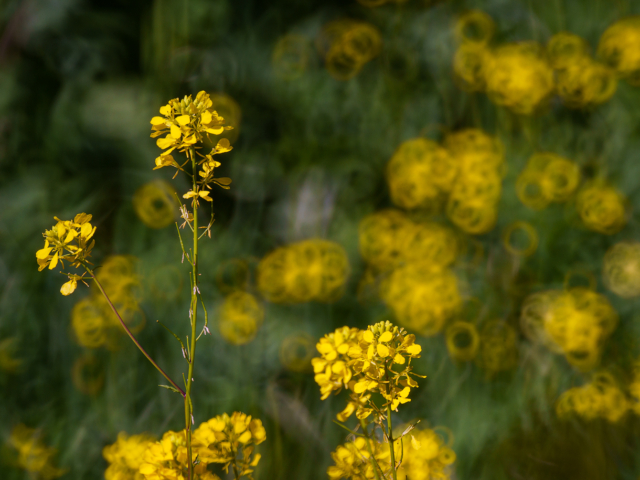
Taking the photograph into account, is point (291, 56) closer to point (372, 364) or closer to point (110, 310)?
point (110, 310)

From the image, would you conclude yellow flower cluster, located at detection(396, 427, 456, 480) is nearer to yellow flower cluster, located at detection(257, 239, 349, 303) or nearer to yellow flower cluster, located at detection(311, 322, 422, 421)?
yellow flower cluster, located at detection(311, 322, 422, 421)

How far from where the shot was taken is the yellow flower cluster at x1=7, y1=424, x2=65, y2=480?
46.4 inches

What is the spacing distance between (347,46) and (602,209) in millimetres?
883

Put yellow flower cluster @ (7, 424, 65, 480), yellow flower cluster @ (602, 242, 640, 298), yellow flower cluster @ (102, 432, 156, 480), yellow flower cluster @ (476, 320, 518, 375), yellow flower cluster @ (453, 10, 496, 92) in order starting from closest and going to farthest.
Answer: yellow flower cluster @ (102, 432, 156, 480)
yellow flower cluster @ (7, 424, 65, 480)
yellow flower cluster @ (476, 320, 518, 375)
yellow flower cluster @ (602, 242, 640, 298)
yellow flower cluster @ (453, 10, 496, 92)

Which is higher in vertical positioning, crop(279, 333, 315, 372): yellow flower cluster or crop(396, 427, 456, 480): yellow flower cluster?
crop(396, 427, 456, 480): yellow flower cluster

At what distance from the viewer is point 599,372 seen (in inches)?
51.9

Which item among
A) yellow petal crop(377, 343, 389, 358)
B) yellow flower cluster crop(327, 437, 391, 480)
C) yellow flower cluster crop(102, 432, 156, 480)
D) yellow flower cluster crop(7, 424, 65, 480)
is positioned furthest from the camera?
yellow flower cluster crop(7, 424, 65, 480)

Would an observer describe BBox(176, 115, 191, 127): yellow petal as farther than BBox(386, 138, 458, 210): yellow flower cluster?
No

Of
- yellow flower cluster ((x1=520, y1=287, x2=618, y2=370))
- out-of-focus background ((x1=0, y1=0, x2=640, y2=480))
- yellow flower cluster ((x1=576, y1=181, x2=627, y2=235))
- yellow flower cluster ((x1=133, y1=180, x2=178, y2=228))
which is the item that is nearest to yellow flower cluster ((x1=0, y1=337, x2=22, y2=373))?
out-of-focus background ((x1=0, y1=0, x2=640, y2=480))

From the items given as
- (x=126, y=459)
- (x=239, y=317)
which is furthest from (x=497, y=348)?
(x=126, y=459)

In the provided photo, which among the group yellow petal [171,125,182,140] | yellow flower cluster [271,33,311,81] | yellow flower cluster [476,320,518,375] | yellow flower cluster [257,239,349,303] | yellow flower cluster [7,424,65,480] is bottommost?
yellow flower cluster [7,424,65,480]

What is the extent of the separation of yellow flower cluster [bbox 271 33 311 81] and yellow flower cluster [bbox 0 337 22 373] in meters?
1.02

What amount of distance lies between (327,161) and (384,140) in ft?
0.59

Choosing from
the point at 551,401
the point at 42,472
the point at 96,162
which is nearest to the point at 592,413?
the point at 551,401
